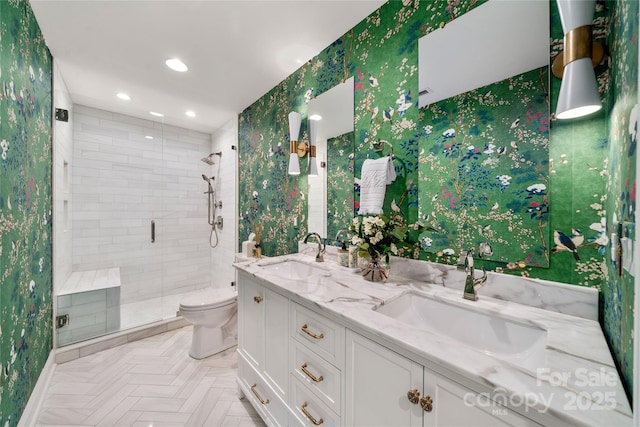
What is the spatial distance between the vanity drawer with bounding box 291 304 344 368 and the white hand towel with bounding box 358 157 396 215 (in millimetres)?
673

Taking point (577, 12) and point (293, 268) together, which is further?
point (293, 268)

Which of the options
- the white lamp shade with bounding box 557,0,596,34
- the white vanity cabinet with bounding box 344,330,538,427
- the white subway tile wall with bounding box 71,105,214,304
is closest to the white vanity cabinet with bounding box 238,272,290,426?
the white vanity cabinet with bounding box 344,330,538,427

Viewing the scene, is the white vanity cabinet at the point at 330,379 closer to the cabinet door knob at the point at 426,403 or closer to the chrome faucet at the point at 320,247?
the cabinet door knob at the point at 426,403

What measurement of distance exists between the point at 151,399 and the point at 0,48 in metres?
2.09

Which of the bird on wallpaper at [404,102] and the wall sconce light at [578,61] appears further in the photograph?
the bird on wallpaper at [404,102]

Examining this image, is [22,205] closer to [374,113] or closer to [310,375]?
[310,375]

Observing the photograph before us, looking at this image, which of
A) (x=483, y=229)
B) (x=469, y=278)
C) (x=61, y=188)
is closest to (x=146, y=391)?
(x=61, y=188)

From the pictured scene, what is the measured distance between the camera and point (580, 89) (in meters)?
0.75

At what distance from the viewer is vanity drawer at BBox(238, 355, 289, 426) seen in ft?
4.22

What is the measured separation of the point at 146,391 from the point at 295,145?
6.85ft

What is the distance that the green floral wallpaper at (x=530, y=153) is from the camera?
67cm

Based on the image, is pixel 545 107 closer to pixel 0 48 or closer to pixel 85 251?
pixel 0 48

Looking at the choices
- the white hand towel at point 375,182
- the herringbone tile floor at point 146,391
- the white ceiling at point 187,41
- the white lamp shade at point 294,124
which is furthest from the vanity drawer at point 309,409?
the white ceiling at point 187,41

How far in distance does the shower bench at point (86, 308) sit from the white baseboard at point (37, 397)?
242mm
